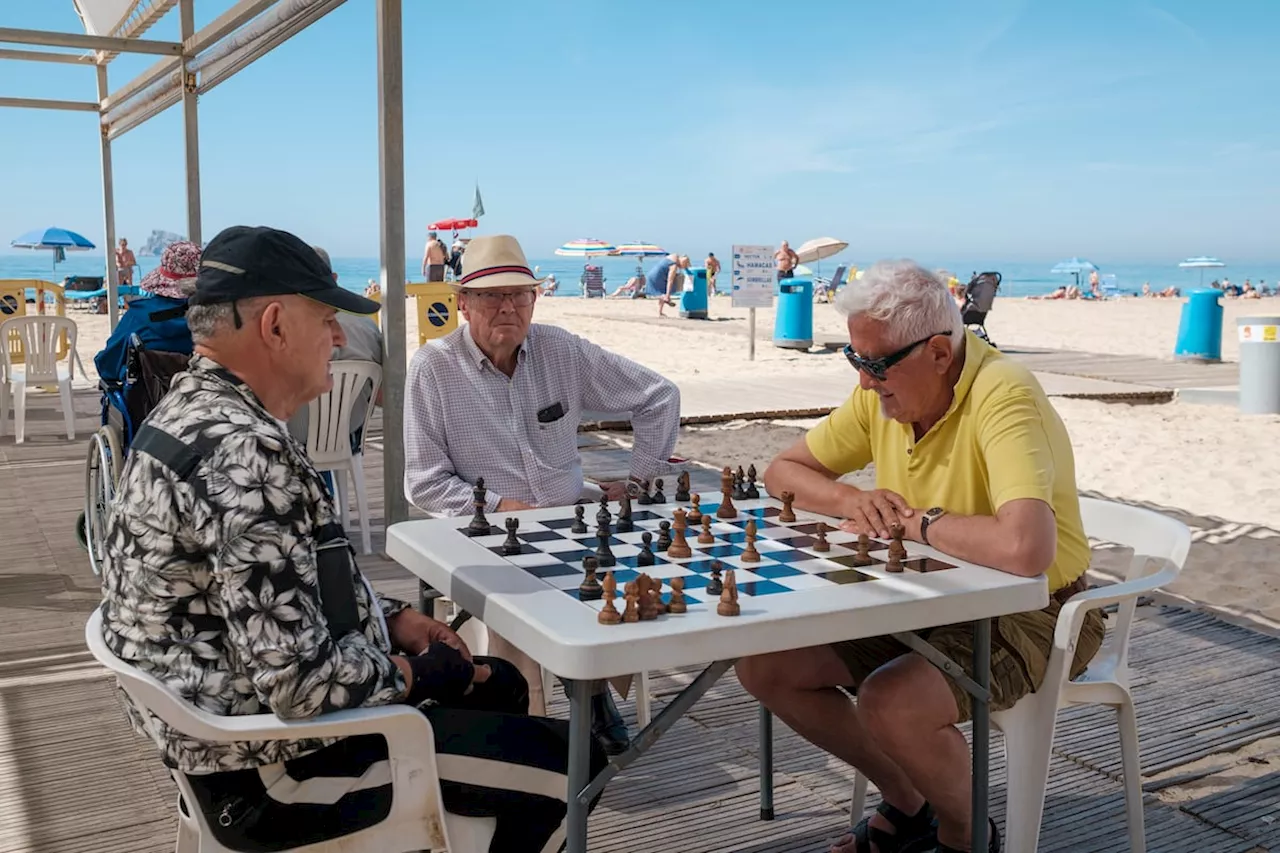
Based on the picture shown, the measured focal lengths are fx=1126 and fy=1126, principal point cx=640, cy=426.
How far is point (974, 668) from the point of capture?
2.14 metres

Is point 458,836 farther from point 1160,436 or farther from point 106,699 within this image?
point 1160,436

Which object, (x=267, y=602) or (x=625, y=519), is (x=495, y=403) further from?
(x=267, y=602)

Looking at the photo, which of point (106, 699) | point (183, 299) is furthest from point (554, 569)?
point (183, 299)

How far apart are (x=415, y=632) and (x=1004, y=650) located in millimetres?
1161

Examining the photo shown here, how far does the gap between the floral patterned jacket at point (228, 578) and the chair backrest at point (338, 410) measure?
329 cm

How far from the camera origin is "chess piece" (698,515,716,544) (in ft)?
7.53

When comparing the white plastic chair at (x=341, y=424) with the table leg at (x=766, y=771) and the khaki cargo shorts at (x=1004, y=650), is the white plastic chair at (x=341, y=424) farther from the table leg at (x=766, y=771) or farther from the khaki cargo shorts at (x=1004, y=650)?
the khaki cargo shorts at (x=1004, y=650)

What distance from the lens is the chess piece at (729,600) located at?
69.9 inches

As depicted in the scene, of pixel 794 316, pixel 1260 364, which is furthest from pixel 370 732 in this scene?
pixel 794 316

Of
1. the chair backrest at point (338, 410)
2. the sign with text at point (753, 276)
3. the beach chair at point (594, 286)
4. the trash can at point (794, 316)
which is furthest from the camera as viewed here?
the beach chair at point (594, 286)

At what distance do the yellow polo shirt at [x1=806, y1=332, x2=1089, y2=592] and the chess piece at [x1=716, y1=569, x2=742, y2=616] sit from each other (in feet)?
2.21

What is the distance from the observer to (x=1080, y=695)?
2.32 m

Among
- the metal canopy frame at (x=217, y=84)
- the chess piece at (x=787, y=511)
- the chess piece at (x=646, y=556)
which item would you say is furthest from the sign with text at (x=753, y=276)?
the chess piece at (x=646, y=556)

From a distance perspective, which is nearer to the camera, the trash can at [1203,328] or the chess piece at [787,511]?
the chess piece at [787,511]
